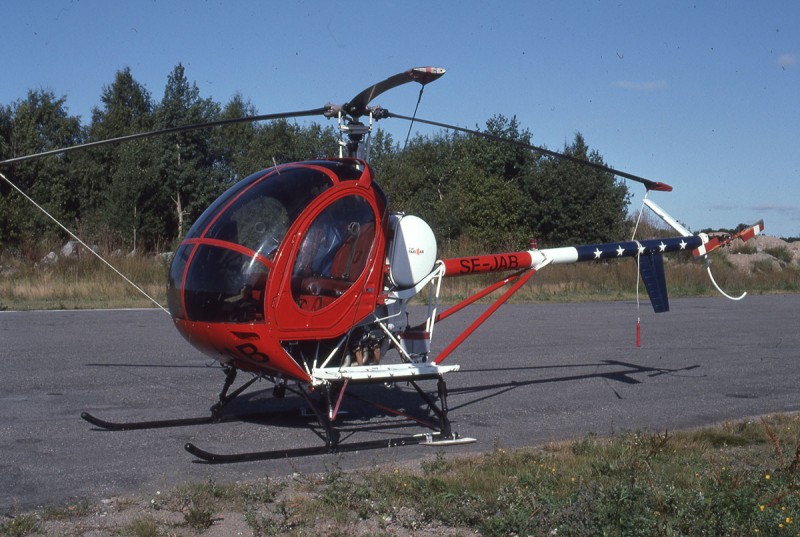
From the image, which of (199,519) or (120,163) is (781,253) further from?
(199,519)

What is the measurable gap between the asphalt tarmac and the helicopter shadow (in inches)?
1.2

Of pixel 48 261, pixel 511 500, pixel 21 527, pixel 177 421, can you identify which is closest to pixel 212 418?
pixel 177 421

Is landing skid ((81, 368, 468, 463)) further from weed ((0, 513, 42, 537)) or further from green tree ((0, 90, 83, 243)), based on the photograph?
green tree ((0, 90, 83, 243))

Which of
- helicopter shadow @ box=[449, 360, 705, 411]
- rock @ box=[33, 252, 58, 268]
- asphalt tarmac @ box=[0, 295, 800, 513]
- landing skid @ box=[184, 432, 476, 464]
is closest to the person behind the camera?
landing skid @ box=[184, 432, 476, 464]

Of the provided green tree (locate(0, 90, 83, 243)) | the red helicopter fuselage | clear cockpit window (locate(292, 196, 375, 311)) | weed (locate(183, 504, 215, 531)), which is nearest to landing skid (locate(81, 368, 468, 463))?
the red helicopter fuselage

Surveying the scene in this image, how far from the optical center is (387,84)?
6898 millimetres

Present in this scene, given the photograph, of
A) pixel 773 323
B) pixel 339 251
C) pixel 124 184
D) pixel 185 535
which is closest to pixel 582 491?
pixel 185 535

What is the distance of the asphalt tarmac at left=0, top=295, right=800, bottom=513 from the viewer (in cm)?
662

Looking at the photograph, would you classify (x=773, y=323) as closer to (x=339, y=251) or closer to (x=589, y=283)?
(x=589, y=283)

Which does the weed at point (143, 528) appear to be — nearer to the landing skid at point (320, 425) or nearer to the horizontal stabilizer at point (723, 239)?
Answer: the landing skid at point (320, 425)

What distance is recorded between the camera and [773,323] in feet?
61.9

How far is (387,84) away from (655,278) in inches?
203

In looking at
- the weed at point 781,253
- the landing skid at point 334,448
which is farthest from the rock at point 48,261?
the weed at point 781,253

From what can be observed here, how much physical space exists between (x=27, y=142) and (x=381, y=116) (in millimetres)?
44144
